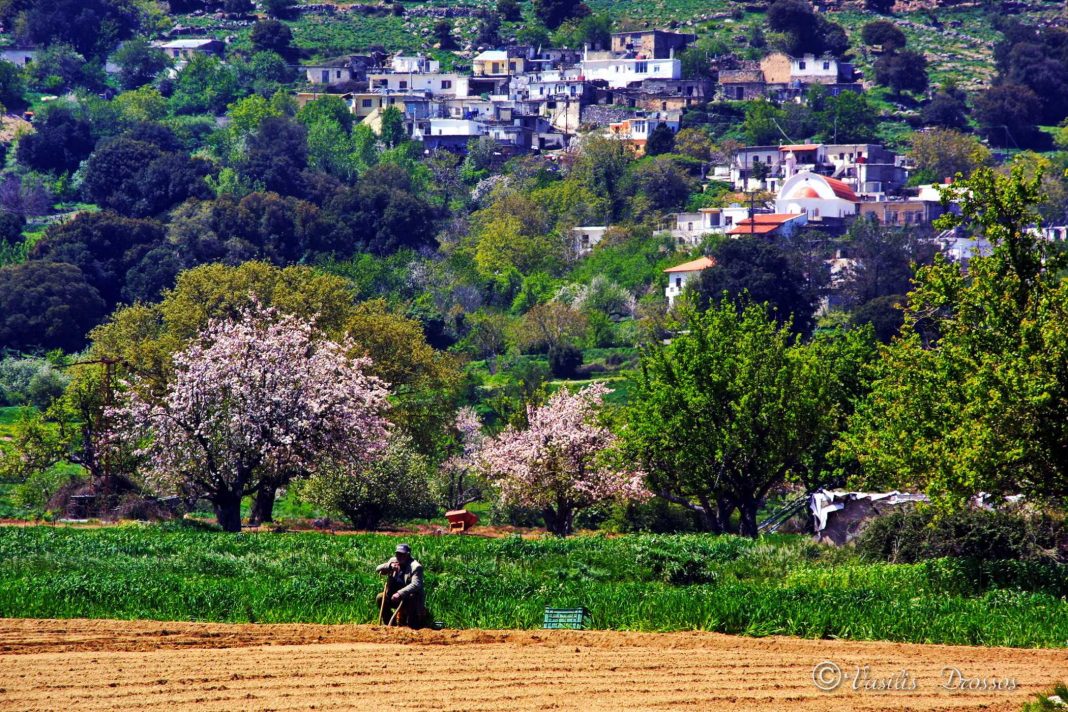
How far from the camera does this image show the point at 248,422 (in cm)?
5675

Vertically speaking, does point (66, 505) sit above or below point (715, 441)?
below

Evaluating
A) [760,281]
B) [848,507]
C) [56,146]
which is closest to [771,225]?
[760,281]

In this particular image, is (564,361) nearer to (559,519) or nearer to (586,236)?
(586,236)

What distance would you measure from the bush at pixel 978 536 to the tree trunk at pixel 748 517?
13384 millimetres

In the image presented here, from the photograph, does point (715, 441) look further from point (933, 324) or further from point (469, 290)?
point (469, 290)

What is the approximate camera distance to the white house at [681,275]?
472ft

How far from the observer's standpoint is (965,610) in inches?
1299

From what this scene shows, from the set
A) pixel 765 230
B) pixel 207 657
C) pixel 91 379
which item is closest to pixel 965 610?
pixel 207 657

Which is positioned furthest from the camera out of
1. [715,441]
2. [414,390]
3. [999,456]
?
[414,390]

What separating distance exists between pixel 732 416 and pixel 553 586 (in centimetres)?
2037

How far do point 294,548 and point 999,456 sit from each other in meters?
16.7

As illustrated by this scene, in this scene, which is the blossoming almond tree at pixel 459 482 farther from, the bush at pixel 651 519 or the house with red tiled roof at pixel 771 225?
the house with red tiled roof at pixel 771 225

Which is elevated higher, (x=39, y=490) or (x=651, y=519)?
(x=651, y=519)

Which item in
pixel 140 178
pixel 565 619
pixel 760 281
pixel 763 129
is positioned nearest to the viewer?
pixel 565 619
